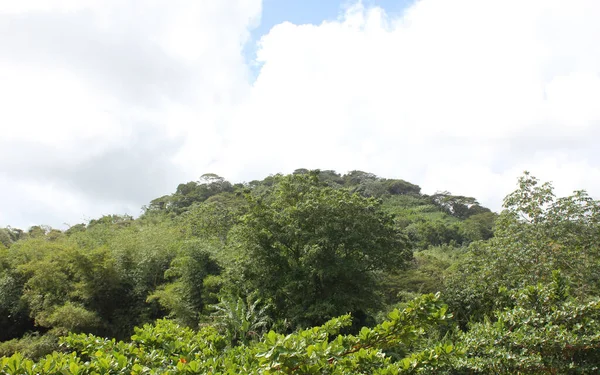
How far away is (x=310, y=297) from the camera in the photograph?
42.0ft

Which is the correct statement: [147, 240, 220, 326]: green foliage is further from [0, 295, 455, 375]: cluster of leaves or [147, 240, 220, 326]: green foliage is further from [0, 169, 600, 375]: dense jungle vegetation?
[0, 295, 455, 375]: cluster of leaves

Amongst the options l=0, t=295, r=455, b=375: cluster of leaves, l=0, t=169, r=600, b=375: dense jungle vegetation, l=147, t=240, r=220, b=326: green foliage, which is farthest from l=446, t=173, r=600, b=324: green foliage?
l=147, t=240, r=220, b=326: green foliage

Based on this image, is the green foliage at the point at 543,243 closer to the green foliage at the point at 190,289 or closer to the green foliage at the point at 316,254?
the green foliage at the point at 316,254

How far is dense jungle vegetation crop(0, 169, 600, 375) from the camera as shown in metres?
2.94

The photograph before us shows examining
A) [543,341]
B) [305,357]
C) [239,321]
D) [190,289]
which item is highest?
[190,289]

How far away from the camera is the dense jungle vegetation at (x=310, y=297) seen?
2.94 meters

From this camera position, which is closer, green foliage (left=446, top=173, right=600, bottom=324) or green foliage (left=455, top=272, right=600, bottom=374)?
green foliage (left=455, top=272, right=600, bottom=374)

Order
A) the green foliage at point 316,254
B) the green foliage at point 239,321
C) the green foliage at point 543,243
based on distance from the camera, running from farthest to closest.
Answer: the green foliage at point 316,254, the green foliage at point 239,321, the green foliage at point 543,243

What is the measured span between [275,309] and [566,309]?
10.2 metres

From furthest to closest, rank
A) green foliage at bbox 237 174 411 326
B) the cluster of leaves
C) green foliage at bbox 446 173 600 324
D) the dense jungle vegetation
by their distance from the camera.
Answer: green foliage at bbox 237 174 411 326
green foliage at bbox 446 173 600 324
the dense jungle vegetation
the cluster of leaves

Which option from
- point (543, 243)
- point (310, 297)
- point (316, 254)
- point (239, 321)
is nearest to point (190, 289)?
point (239, 321)

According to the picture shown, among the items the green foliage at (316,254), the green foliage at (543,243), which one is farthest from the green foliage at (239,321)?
the green foliage at (543,243)

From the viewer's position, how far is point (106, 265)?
15336mm

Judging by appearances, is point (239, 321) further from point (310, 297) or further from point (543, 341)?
point (543, 341)
